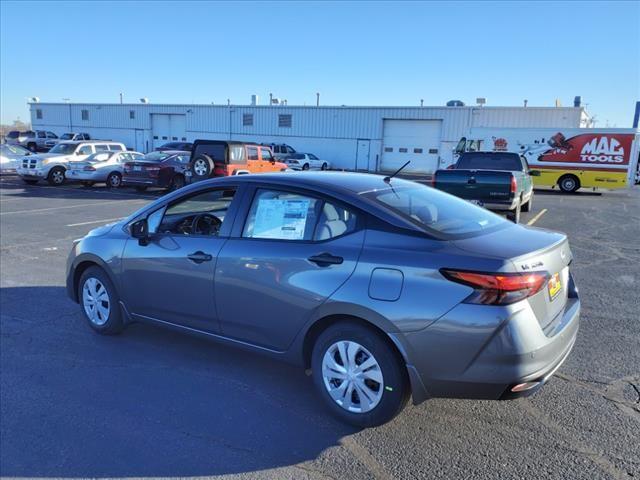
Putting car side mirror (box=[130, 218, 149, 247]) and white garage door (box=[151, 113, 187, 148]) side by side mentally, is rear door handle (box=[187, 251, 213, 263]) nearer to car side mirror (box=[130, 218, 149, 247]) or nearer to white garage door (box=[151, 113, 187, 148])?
car side mirror (box=[130, 218, 149, 247])

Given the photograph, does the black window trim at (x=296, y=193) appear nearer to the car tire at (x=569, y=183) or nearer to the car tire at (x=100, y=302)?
the car tire at (x=100, y=302)

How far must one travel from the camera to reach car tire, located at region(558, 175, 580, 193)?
880 inches

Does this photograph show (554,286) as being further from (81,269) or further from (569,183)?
(569,183)

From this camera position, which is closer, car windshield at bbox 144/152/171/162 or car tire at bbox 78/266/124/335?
car tire at bbox 78/266/124/335

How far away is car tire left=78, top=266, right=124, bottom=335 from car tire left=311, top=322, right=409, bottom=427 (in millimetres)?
2254

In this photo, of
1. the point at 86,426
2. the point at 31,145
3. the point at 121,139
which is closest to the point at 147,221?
the point at 86,426

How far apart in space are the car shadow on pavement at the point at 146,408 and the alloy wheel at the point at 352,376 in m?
0.19

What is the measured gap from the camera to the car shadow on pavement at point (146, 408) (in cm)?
292

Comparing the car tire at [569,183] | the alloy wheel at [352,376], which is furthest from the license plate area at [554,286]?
the car tire at [569,183]

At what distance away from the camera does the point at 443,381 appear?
2.91 metres

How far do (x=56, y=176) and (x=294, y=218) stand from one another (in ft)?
66.3

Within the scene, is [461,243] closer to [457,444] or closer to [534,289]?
[534,289]

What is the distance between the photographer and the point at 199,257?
12.7 feet

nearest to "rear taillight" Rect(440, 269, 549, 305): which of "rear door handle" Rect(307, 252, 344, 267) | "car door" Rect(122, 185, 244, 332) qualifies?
"rear door handle" Rect(307, 252, 344, 267)
